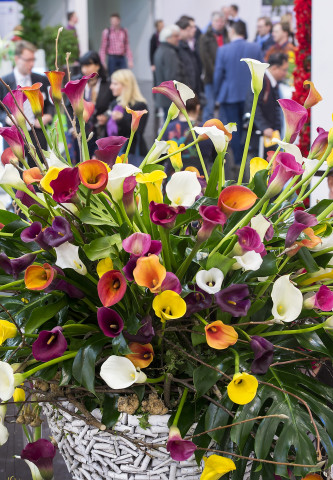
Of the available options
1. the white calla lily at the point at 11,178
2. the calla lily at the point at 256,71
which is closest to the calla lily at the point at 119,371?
the white calla lily at the point at 11,178

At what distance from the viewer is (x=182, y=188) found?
0.59m

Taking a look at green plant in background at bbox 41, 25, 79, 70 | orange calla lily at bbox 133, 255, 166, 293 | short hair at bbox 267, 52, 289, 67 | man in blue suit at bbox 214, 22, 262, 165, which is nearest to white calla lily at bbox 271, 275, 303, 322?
orange calla lily at bbox 133, 255, 166, 293

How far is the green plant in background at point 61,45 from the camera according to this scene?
6.86 metres

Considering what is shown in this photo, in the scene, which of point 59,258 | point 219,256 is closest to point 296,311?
point 219,256

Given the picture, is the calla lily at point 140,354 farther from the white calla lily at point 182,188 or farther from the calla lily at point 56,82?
the calla lily at point 56,82


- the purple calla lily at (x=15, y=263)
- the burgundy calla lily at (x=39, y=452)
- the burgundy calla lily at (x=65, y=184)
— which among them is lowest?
the burgundy calla lily at (x=39, y=452)

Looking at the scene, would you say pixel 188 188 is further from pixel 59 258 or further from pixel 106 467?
pixel 106 467

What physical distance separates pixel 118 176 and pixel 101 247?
66 mm

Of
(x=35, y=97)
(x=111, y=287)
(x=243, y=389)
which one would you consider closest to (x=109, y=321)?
(x=111, y=287)

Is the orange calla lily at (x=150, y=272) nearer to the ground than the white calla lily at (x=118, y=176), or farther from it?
nearer to the ground

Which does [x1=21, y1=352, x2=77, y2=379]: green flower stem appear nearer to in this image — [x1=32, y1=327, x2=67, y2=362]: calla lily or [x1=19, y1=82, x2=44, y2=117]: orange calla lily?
[x1=32, y1=327, x2=67, y2=362]: calla lily

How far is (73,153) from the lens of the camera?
153 inches

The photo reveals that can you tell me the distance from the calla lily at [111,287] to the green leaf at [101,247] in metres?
0.02

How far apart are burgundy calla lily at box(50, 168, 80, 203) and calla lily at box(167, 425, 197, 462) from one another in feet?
0.74
